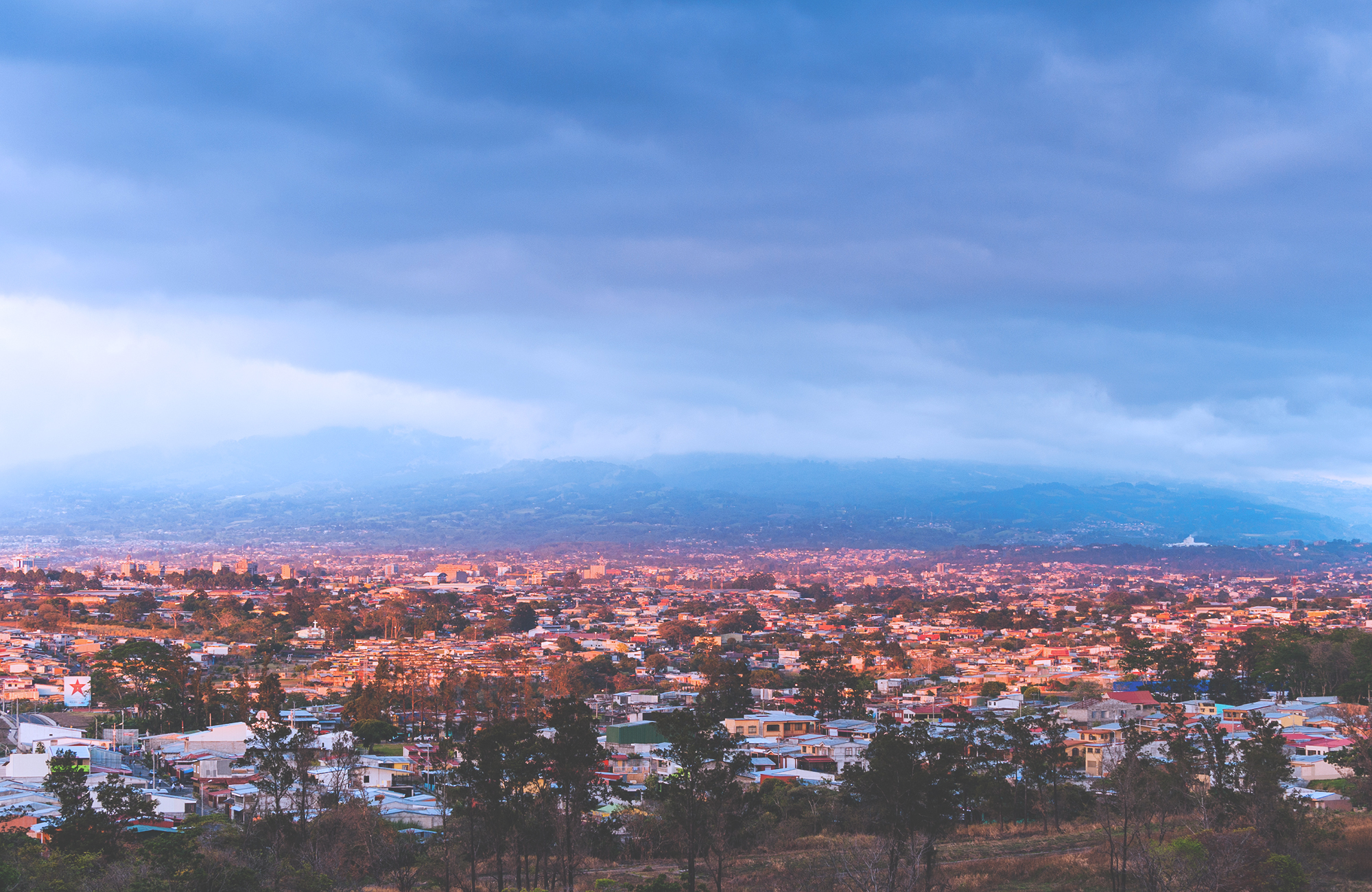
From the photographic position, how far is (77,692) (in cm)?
3553

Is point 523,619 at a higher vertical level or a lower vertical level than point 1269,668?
lower

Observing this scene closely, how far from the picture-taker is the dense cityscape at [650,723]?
15766mm

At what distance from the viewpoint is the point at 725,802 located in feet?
49.9

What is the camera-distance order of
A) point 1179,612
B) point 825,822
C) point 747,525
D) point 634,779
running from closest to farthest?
point 825,822
point 634,779
point 1179,612
point 747,525

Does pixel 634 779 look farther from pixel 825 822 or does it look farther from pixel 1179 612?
pixel 1179 612

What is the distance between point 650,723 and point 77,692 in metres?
19.0

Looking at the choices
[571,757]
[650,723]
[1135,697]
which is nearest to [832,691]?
[650,723]

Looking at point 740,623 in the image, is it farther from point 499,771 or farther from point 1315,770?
point 499,771

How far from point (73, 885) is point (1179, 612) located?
220 ft

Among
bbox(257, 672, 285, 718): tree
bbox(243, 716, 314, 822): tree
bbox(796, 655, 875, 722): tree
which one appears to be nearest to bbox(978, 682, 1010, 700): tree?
bbox(796, 655, 875, 722): tree

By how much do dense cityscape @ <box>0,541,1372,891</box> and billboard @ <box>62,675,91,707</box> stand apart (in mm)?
163

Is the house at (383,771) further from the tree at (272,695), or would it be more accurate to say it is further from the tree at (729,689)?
the tree at (729,689)

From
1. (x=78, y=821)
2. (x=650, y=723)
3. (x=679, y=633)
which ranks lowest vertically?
(x=679, y=633)

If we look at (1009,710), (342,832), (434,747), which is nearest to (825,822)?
(342,832)
